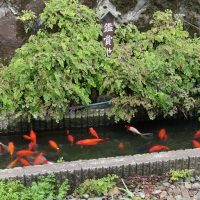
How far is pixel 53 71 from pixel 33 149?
1.40 metres

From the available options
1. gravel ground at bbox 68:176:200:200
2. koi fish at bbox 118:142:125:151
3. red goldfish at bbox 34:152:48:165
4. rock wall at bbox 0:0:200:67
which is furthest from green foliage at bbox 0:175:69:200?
rock wall at bbox 0:0:200:67

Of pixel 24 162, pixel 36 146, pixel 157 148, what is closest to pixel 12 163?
pixel 24 162

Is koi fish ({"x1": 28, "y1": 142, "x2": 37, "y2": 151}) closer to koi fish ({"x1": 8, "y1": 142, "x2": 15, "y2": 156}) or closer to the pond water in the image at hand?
the pond water

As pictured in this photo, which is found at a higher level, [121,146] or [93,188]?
[121,146]

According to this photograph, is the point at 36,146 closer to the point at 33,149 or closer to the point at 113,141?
the point at 33,149

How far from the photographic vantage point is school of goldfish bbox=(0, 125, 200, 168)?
8062mm

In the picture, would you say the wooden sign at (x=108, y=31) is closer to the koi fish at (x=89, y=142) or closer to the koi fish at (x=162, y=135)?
the koi fish at (x=89, y=142)

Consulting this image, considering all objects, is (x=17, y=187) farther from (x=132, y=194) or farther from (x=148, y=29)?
(x=148, y=29)

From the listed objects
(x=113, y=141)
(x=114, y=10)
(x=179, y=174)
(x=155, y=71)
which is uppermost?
(x=114, y=10)

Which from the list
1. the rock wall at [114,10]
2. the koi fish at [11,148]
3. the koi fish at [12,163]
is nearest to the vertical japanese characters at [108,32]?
→ the rock wall at [114,10]

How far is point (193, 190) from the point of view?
22.4 ft

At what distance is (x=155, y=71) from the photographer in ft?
29.0

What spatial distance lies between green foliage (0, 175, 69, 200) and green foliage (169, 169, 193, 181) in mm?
1493

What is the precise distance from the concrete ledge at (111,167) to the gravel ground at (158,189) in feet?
0.39
